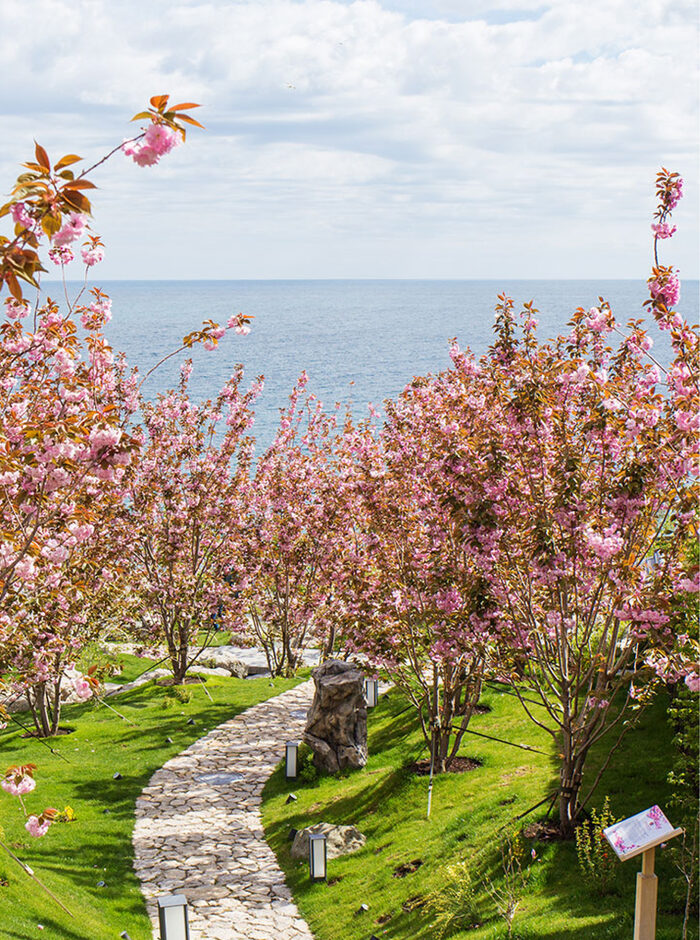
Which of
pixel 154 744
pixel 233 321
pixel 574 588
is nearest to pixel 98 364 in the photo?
pixel 233 321

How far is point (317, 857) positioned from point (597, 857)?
4.26 metres

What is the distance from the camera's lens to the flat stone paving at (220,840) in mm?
11461

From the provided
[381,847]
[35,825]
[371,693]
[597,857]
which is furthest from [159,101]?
[371,693]

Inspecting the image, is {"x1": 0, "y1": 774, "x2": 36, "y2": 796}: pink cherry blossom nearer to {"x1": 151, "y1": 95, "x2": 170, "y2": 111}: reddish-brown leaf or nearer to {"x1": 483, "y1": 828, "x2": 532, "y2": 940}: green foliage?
{"x1": 483, "y1": 828, "x2": 532, "y2": 940}: green foliage

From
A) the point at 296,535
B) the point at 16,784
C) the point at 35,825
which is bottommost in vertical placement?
the point at 35,825

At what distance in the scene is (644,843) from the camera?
625cm

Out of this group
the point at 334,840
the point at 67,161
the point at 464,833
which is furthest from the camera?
the point at 334,840

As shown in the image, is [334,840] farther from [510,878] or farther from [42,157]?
[42,157]

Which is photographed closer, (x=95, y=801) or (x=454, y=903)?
(x=454, y=903)

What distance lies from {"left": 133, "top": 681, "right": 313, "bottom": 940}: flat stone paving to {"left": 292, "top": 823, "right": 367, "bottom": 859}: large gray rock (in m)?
0.46

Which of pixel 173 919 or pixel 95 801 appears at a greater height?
pixel 173 919

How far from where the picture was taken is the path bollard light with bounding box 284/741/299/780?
16266 millimetres

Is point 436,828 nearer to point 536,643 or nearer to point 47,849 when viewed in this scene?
point 536,643

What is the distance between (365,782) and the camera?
50.4 feet
